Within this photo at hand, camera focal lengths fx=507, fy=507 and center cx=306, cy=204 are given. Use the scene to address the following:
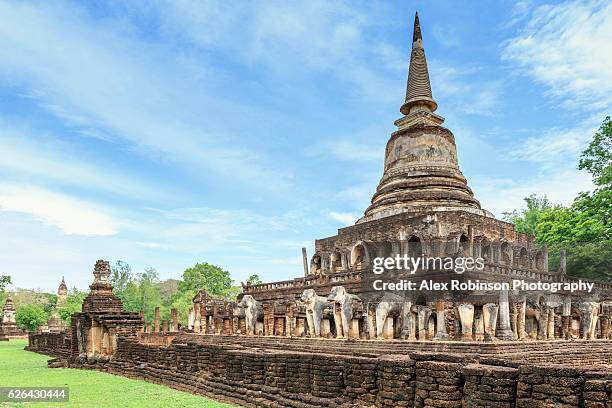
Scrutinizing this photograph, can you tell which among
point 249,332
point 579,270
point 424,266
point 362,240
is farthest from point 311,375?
point 579,270

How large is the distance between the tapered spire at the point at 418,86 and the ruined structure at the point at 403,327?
79 mm

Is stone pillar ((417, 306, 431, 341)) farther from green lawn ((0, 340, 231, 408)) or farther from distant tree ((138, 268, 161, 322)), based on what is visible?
distant tree ((138, 268, 161, 322))

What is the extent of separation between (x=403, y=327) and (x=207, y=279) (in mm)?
44888

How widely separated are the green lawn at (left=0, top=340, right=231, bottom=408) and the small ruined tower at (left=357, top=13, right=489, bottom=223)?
42.9 feet

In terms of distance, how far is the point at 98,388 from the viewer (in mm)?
12688

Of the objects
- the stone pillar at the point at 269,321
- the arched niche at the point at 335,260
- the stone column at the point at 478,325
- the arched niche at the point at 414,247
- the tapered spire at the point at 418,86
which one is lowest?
the stone pillar at the point at 269,321

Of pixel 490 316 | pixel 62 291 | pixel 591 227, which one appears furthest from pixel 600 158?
pixel 62 291

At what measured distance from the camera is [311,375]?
8.96 metres

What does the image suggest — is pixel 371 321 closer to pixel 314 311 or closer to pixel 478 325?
pixel 314 311

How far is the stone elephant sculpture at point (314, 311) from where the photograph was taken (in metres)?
16.7

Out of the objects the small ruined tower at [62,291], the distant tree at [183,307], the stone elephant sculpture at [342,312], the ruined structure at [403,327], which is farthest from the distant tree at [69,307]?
the stone elephant sculpture at [342,312]

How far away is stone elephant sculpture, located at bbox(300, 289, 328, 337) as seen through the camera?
16672 millimetres

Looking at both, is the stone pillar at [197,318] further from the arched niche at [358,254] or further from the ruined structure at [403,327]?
the arched niche at [358,254]

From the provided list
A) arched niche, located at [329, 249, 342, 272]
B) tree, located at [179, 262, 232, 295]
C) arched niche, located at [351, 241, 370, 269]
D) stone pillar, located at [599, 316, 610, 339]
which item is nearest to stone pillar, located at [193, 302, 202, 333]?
arched niche, located at [329, 249, 342, 272]
